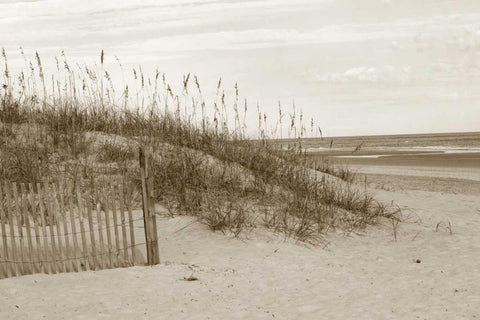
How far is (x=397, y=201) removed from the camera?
34.4ft

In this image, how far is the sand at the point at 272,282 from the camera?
492 centimetres

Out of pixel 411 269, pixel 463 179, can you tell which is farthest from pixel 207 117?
pixel 463 179

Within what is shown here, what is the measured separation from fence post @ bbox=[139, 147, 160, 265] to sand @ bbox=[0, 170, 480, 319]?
253 mm

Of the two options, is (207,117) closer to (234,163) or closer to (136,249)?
(234,163)

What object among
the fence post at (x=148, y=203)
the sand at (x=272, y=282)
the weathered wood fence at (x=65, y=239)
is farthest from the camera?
the fence post at (x=148, y=203)

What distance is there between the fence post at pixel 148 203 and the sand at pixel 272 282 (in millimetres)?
253

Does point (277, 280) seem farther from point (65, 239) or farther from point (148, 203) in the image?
point (65, 239)

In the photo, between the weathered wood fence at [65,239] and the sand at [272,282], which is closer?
the sand at [272,282]

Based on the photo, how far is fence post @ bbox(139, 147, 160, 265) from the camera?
19.2ft

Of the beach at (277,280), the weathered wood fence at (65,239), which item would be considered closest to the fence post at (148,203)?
the weathered wood fence at (65,239)

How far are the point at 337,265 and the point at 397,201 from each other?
4221 millimetres

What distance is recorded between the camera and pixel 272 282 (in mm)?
5875

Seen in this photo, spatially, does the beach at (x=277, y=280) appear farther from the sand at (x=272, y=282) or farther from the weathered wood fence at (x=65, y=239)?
the weathered wood fence at (x=65, y=239)

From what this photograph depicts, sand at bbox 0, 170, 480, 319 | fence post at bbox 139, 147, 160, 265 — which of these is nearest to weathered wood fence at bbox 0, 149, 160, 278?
fence post at bbox 139, 147, 160, 265
